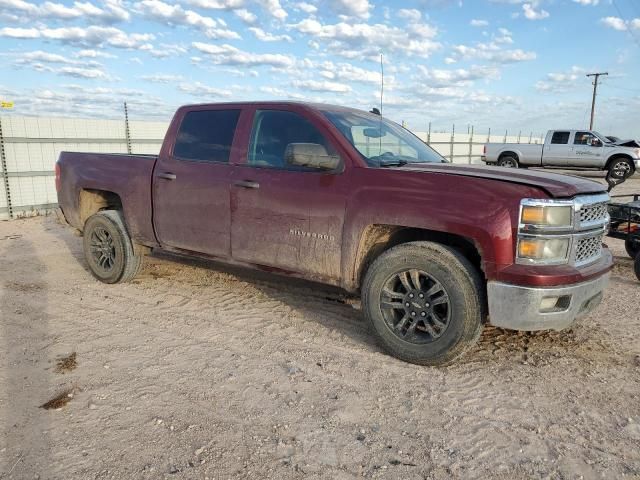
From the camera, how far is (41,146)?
38.4 ft

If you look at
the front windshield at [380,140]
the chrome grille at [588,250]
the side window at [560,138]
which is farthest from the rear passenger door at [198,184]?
the side window at [560,138]

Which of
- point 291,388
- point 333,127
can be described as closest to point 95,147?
point 333,127

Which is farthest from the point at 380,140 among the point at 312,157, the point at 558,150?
the point at 558,150

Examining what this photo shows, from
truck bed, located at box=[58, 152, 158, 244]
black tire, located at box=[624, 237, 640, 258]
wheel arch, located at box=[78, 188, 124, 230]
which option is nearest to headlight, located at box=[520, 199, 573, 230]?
truck bed, located at box=[58, 152, 158, 244]

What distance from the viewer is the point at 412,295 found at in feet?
12.0

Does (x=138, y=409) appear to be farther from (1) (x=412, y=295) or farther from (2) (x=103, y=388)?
(1) (x=412, y=295)

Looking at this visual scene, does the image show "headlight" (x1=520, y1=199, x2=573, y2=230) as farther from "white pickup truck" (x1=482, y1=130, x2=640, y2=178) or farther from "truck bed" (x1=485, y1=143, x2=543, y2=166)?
"truck bed" (x1=485, y1=143, x2=543, y2=166)

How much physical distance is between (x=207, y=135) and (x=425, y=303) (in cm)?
269

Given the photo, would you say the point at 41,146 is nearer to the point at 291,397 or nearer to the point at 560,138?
the point at 291,397

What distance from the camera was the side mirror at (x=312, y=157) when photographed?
389 centimetres

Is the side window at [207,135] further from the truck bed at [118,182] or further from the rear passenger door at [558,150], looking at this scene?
the rear passenger door at [558,150]

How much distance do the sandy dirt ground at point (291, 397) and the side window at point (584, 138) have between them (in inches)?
642

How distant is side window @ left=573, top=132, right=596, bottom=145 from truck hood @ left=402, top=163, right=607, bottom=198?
1774cm

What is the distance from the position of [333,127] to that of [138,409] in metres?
2.50
